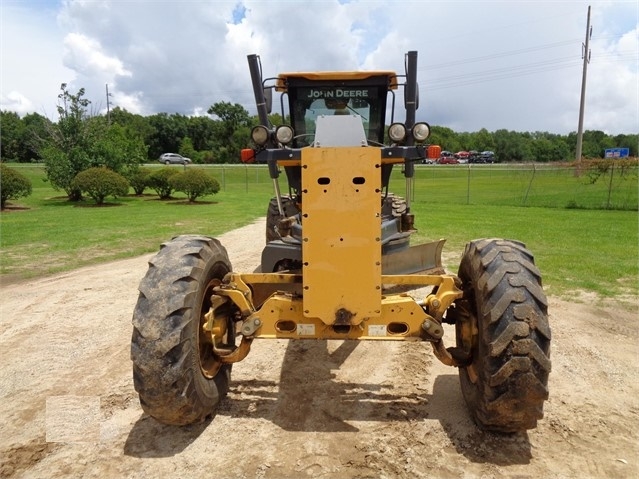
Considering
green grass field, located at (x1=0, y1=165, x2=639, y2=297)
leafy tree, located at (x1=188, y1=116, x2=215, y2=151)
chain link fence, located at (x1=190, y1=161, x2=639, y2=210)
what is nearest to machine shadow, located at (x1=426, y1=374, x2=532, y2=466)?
green grass field, located at (x1=0, y1=165, x2=639, y2=297)

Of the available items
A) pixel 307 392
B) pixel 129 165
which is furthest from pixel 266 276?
pixel 129 165

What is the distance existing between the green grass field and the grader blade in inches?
107

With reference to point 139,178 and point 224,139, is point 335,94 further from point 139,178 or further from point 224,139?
point 224,139

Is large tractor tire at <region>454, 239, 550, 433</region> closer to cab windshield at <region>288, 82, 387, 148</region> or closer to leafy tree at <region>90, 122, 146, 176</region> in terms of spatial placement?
cab windshield at <region>288, 82, 387, 148</region>

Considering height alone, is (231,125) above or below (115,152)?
above

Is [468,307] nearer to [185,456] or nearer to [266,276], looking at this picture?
[266,276]

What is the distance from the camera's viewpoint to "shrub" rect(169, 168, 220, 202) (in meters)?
24.9

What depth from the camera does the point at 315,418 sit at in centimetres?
389

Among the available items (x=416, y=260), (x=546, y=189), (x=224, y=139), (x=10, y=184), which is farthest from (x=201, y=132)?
(x=416, y=260)

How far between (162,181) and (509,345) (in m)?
25.4

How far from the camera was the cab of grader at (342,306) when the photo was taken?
11.0 ft

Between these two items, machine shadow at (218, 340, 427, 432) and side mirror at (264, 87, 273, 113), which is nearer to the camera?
machine shadow at (218, 340, 427, 432)

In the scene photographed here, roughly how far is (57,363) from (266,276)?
264cm

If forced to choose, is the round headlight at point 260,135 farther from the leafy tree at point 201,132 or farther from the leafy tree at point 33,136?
the leafy tree at point 201,132
